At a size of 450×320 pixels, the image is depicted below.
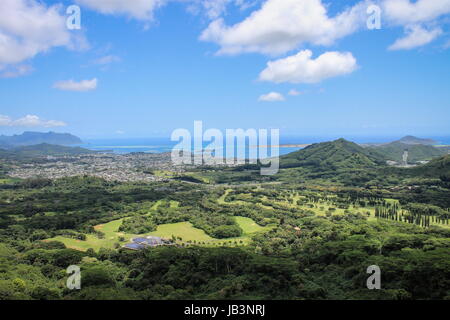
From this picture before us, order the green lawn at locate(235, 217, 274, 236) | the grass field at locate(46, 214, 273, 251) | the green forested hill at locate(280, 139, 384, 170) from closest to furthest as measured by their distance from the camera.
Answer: the grass field at locate(46, 214, 273, 251) → the green lawn at locate(235, 217, 274, 236) → the green forested hill at locate(280, 139, 384, 170)

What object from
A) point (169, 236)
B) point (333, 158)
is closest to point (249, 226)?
point (169, 236)

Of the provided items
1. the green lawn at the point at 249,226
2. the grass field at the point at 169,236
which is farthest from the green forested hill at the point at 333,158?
the grass field at the point at 169,236

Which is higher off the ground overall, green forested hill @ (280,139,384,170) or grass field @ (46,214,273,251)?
green forested hill @ (280,139,384,170)

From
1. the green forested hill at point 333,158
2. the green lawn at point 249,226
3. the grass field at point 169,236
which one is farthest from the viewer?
the green forested hill at point 333,158

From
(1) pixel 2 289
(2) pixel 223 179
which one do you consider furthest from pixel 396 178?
(1) pixel 2 289

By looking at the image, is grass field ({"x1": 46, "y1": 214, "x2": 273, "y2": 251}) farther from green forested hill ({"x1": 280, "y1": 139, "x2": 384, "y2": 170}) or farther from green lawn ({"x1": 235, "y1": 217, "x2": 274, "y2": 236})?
green forested hill ({"x1": 280, "y1": 139, "x2": 384, "y2": 170})

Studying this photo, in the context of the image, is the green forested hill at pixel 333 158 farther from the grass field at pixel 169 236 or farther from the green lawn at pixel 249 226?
the grass field at pixel 169 236

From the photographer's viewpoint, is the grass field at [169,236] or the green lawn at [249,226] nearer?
the grass field at [169,236]

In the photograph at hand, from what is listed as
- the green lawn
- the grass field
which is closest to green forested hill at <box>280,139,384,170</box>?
the green lawn

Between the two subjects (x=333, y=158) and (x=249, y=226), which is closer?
(x=249, y=226)

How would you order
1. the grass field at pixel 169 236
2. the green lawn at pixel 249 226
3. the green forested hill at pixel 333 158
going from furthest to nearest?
the green forested hill at pixel 333 158 → the green lawn at pixel 249 226 → the grass field at pixel 169 236

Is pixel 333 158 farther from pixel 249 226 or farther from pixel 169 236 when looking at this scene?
pixel 169 236
